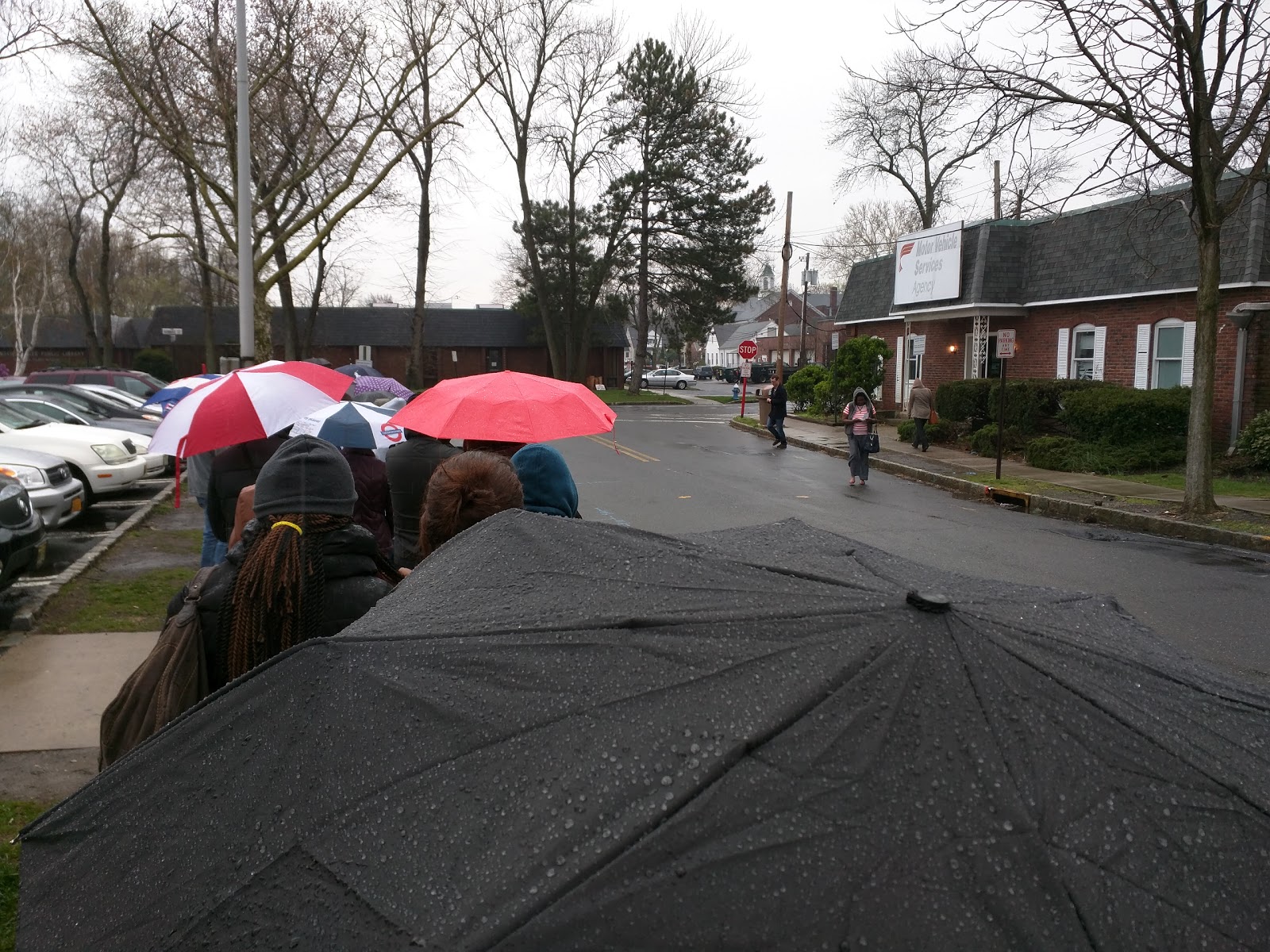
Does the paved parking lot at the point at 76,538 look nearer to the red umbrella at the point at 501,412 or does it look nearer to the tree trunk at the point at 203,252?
the red umbrella at the point at 501,412

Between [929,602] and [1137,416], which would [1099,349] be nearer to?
[1137,416]

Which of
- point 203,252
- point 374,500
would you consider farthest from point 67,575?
point 203,252

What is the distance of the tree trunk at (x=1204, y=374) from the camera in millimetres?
14109

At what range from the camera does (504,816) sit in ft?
5.16

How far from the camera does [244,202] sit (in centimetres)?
1823

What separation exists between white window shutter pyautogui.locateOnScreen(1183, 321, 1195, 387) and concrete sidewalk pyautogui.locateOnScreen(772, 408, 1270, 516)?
13.6 ft

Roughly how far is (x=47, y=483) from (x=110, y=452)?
9.79 feet

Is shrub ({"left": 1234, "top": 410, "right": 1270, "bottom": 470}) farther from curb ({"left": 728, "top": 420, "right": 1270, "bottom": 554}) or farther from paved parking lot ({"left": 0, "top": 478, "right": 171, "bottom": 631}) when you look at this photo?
paved parking lot ({"left": 0, "top": 478, "right": 171, "bottom": 631})

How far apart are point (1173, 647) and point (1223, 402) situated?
2034 centimetres

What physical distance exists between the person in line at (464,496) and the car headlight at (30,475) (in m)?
8.79

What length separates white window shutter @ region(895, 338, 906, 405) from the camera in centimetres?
3269

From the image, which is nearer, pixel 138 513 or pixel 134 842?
pixel 134 842

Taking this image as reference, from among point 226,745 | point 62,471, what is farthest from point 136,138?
point 226,745

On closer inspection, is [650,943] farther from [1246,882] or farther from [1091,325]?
[1091,325]
